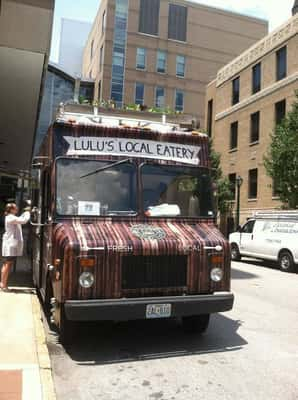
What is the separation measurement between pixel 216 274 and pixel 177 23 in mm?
55560

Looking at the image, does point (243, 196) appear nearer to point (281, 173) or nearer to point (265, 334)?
point (281, 173)

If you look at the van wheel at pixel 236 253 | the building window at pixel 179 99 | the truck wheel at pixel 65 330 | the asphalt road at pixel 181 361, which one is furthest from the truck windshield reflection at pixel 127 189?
the building window at pixel 179 99

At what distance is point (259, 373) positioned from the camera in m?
4.83

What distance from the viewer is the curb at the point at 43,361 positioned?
409 cm

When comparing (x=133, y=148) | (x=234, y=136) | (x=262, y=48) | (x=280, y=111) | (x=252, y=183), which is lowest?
(x=133, y=148)

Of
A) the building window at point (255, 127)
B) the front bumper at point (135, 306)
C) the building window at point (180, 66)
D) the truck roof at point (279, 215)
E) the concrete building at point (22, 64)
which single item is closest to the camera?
the front bumper at point (135, 306)

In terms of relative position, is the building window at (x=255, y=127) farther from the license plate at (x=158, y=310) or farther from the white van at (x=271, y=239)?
the license plate at (x=158, y=310)

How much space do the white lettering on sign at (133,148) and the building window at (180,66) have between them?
52200 millimetres

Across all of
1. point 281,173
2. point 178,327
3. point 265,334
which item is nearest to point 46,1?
point 178,327

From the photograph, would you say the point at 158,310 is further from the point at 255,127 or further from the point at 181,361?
the point at 255,127

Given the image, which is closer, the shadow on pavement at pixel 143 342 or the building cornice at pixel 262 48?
the shadow on pavement at pixel 143 342

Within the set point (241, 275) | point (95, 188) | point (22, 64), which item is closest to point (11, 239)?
point (95, 188)

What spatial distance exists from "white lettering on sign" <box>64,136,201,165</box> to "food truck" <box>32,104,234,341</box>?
0.05 feet

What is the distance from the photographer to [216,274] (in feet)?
18.4
